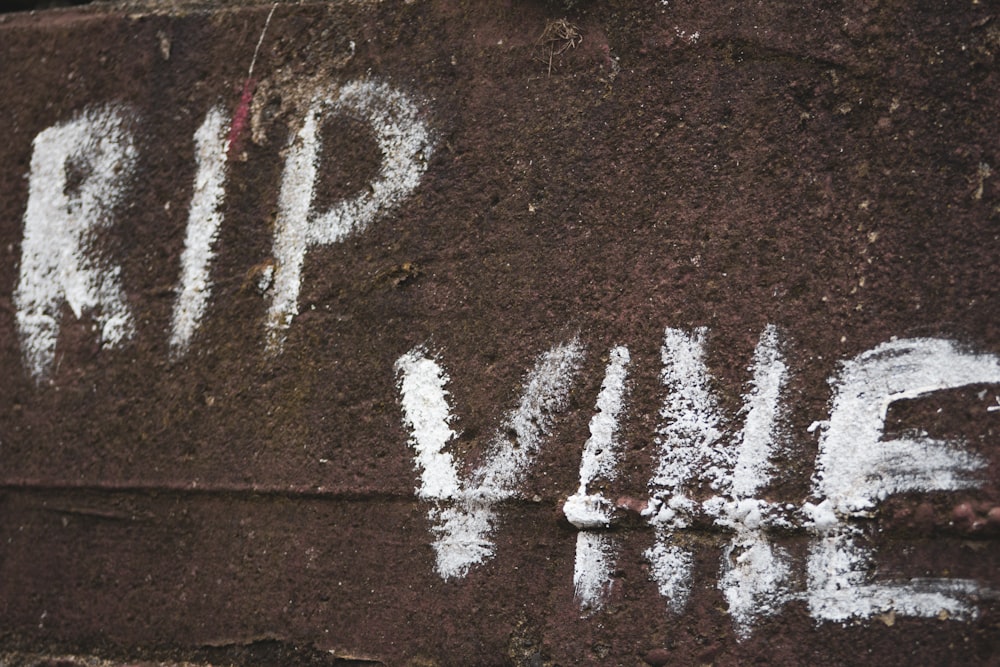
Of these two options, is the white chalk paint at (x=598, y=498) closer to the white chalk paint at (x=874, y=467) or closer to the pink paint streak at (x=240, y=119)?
the white chalk paint at (x=874, y=467)

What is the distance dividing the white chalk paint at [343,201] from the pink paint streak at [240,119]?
0.10 meters

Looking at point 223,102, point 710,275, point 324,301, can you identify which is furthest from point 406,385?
point 223,102

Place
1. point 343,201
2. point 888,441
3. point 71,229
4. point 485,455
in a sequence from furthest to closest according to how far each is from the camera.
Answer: point 71,229 < point 343,201 < point 485,455 < point 888,441

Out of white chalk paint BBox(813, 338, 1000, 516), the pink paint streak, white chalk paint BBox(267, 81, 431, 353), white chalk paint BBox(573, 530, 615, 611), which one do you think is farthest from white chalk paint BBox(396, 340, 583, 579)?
the pink paint streak

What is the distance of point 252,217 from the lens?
1405 mm

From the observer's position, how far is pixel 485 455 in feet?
4.06

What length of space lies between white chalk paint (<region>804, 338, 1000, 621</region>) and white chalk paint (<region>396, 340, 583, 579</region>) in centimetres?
34

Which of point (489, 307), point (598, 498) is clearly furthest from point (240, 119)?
point (598, 498)

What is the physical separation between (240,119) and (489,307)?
53 centimetres

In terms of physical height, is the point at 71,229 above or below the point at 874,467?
above

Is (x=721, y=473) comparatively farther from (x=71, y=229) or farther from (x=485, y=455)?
(x=71, y=229)

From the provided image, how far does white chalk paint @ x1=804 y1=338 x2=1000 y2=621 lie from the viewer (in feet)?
3.47

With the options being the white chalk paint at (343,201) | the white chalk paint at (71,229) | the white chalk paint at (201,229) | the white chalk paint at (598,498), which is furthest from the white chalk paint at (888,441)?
the white chalk paint at (71,229)

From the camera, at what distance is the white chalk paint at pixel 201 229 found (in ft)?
4.65
